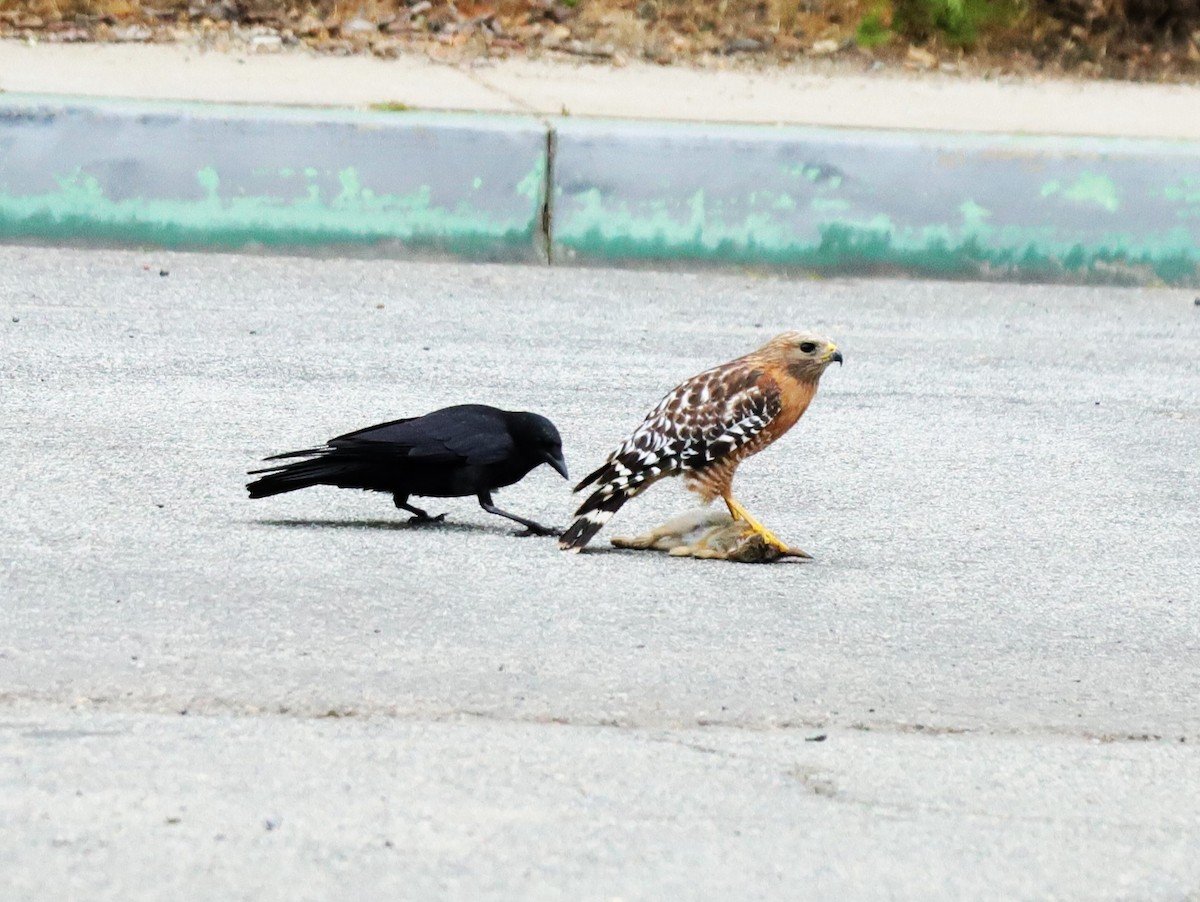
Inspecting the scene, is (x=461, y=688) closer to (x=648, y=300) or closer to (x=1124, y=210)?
(x=648, y=300)

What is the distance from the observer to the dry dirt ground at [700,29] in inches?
484

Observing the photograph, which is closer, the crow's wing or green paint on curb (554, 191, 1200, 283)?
the crow's wing

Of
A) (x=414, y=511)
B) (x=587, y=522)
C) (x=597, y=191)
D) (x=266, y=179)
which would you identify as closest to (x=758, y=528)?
(x=587, y=522)

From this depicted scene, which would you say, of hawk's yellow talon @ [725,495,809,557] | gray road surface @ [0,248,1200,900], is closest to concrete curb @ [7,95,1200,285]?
gray road surface @ [0,248,1200,900]

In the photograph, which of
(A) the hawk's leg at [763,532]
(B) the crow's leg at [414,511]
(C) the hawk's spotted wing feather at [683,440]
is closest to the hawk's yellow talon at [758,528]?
(A) the hawk's leg at [763,532]

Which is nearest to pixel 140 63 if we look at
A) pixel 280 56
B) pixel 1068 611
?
pixel 280 56

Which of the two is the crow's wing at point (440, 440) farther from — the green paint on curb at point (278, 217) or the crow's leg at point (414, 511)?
the green paint on curb at point (278, 217)

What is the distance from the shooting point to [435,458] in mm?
5547

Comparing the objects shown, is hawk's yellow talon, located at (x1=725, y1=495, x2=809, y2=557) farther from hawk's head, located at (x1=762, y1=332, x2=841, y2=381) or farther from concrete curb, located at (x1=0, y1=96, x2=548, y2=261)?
concrete curb, located at (x1=0, y1=96, x2=548, y2=261)

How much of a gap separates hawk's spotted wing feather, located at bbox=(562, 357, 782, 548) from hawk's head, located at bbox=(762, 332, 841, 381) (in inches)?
4.4

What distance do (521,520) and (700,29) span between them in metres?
7.77

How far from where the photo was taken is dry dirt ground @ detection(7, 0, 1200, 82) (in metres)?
12.3

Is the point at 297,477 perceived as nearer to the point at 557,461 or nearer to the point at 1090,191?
the point at 557,461

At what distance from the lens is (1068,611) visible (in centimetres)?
515
